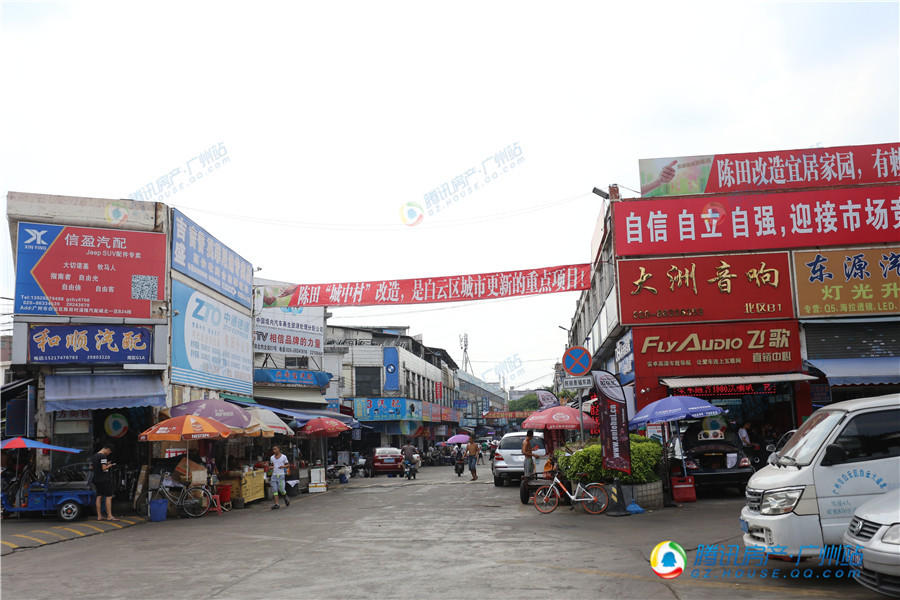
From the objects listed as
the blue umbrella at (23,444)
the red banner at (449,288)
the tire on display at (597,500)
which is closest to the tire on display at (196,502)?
the blue umbrella at (23,444)

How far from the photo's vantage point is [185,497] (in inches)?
679

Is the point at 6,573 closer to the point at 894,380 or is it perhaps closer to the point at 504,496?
the point at 504,496

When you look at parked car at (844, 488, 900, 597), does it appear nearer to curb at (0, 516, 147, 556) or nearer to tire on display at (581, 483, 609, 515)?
tire on display at (581, 483, 609, 515)

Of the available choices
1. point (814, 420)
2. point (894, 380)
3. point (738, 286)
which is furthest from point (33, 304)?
point (894, 380)

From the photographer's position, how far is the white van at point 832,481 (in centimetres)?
751

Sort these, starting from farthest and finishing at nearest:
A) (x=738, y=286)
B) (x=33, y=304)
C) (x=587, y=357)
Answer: (x=738, y=286), (x=33, y=304), (x=587, y=357)

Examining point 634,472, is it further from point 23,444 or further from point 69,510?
point 23,444

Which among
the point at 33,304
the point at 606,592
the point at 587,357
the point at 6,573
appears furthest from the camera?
the point at 33,304

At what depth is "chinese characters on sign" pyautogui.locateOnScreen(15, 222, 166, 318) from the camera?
17.6 m

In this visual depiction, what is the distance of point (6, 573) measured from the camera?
9992mm

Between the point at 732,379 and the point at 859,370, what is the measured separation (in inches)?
139

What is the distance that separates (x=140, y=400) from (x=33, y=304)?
3.27m

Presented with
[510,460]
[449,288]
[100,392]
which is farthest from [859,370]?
[100,392]

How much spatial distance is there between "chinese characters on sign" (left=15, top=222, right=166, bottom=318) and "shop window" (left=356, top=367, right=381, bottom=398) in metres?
31.7
